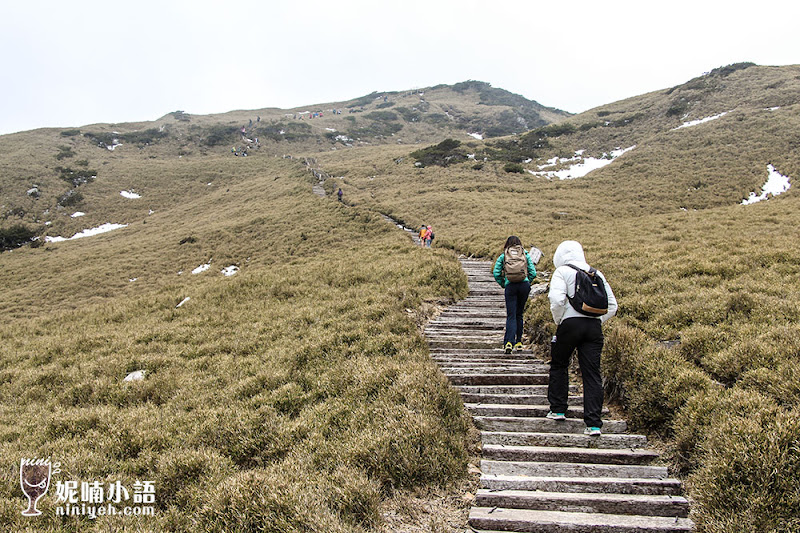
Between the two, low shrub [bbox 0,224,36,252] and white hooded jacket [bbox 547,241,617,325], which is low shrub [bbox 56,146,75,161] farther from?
white hooded jacket [bbox 547,241,617,325]

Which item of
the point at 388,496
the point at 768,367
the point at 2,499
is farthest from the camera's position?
the point at 768,367

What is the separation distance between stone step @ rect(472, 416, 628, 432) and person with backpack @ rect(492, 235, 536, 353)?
2.76 meters

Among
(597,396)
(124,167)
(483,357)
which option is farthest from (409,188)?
(124,167)

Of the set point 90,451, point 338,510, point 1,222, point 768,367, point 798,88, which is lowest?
point 90,451

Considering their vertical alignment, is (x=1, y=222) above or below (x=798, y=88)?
below

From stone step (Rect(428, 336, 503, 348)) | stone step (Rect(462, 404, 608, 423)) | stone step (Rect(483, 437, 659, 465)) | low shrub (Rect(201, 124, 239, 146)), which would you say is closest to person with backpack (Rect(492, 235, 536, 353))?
stone step (Rect(428, 336, 503, 348))

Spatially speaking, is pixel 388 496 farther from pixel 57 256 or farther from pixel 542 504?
pixel 57 256

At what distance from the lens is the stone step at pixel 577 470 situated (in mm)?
4633

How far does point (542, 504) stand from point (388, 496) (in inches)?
67.4

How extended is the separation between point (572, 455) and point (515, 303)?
374 cm

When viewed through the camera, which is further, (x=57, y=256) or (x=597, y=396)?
(x=57, y=256)

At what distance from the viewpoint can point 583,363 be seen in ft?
18.7

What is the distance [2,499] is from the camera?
4.65m

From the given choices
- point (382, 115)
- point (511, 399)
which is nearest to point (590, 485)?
point (511, 399)
